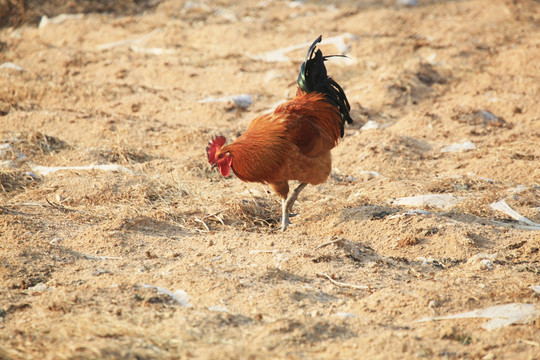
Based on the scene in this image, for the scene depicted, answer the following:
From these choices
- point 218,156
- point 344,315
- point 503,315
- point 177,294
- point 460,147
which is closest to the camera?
point 503,315

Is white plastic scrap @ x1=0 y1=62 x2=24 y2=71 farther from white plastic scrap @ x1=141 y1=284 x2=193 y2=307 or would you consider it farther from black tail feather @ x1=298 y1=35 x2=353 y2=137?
white plastic scrap @ x1=141 y1=284 x2=193 y2=307

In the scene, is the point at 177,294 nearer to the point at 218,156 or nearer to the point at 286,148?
the point at 218,156

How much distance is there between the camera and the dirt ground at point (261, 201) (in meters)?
2.79

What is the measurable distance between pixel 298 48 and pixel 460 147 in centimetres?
453

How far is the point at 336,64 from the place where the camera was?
956 cm

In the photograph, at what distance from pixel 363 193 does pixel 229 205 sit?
149 cm

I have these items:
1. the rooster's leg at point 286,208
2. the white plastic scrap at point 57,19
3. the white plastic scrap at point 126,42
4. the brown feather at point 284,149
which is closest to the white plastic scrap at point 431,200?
the brown feather at point 284,149

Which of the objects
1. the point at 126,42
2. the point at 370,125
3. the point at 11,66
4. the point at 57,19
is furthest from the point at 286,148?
the point at 57,19

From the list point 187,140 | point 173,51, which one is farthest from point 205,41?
point 187,140

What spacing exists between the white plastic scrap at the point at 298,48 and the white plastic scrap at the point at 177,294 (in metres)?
7.28

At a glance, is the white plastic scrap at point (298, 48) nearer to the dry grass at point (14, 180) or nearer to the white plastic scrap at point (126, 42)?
the white plastic scrap at point (126, 42)

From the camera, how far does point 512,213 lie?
4645 mm

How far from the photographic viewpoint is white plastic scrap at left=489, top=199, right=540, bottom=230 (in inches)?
176

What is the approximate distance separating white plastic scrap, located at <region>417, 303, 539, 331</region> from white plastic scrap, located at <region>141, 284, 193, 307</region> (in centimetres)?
147
